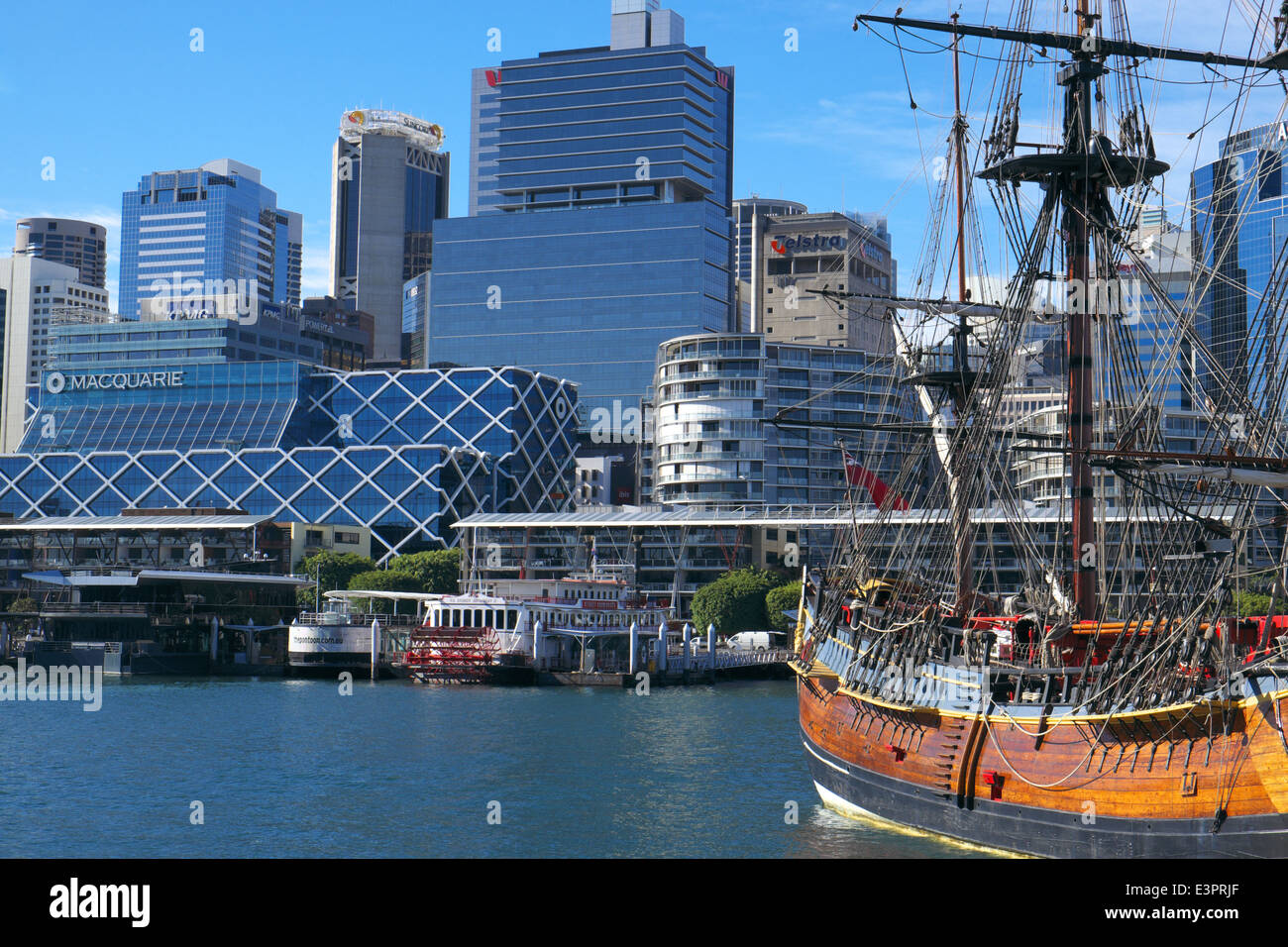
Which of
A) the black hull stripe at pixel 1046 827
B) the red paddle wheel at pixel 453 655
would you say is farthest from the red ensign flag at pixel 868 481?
the red paddle wheel at pixel 453 655

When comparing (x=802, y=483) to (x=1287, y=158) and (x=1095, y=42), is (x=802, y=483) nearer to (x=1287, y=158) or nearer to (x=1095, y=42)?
(x=1287, y=158)

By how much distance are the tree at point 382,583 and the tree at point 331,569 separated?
2.44 m

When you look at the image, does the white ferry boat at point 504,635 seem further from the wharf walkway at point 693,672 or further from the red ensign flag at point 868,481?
the red ensign flag at point 868,481

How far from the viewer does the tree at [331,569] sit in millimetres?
158225

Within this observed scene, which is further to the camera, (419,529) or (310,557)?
(419,529)

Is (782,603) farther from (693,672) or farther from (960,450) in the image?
(960,450)

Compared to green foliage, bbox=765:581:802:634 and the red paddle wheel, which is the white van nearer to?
green foliage, bbox=765:581:802:634

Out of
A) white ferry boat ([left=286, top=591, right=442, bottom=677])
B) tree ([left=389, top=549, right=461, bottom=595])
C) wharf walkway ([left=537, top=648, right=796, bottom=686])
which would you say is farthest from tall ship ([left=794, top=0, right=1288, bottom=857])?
tree ([left=389, top=549, right=461, bottom=595])

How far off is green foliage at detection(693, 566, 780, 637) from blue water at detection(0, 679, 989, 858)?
4703cm

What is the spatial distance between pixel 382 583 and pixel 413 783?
102858 mm
